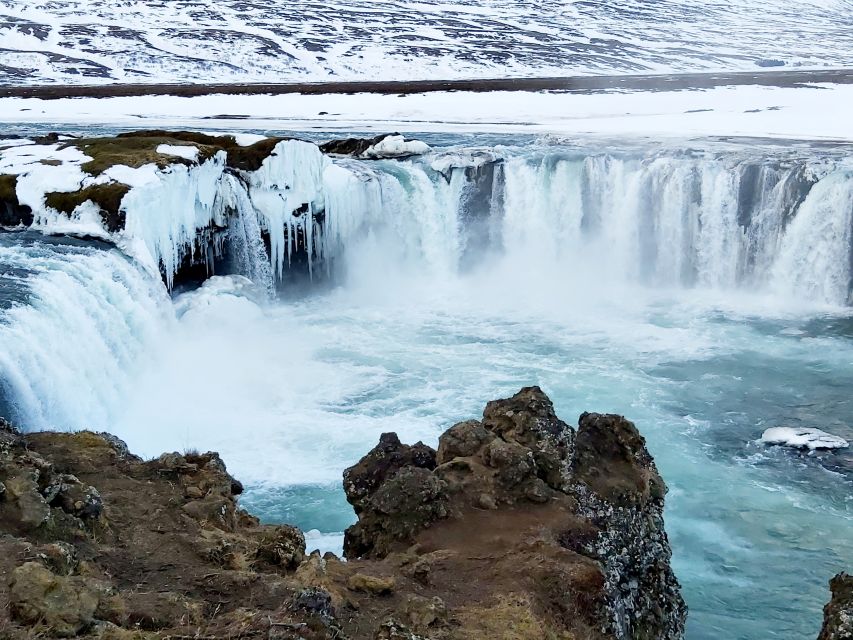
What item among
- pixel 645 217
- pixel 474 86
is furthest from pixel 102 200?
pixel 474 86

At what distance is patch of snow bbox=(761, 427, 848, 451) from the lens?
50.0 ft

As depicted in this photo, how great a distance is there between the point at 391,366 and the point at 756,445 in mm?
7847

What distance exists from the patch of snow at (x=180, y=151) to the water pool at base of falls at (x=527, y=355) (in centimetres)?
337

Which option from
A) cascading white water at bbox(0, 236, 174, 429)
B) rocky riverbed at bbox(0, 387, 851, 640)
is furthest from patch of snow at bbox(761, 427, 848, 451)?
cascading white water at bbox(0, 236, 174, 429)

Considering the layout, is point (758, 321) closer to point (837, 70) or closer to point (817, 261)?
point (817, 261)

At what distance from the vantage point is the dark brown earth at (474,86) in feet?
198

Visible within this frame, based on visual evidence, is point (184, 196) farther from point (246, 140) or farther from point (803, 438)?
point (803, 438)

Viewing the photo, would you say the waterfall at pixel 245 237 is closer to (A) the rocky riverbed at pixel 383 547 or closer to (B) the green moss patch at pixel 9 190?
(B) the green moss patch at pixel 9 190

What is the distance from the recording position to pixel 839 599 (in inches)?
280

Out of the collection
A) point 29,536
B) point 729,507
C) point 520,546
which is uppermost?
point 29,536

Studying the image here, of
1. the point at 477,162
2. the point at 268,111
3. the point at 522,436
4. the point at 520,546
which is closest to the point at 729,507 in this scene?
the point at 522,436

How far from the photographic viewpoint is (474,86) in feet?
210

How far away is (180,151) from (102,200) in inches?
135

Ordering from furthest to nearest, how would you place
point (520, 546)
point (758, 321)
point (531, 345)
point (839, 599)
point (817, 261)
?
point (817, 261) → point (758, 321) → point (531, 345) → point (520, 546) → point (839, 599)
